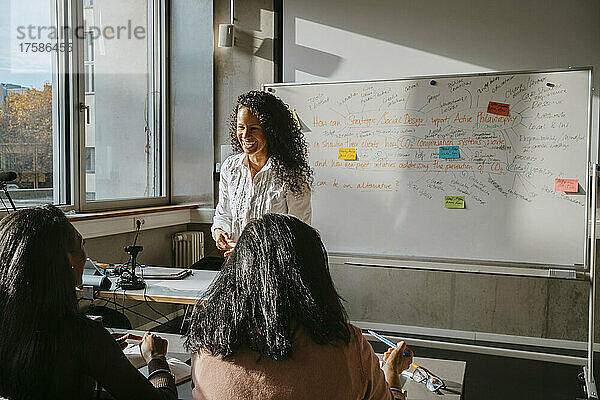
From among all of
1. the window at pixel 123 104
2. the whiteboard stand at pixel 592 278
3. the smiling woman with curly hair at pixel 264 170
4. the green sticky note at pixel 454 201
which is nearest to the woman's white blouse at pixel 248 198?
the smiling woman with curly hair at pixel 264 170

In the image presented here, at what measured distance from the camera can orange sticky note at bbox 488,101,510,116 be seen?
3.73m

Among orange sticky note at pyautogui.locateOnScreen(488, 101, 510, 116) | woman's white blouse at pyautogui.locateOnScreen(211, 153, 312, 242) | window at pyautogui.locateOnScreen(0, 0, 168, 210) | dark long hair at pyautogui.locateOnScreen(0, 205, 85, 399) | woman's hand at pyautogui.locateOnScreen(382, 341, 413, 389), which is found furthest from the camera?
orange sticky note at pyautogui.locateOnScreen(488, 101, 510, 116)

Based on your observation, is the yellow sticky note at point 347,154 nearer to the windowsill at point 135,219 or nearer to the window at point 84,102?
the windowsill at point 135,219

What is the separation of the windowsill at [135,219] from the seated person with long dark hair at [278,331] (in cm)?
260

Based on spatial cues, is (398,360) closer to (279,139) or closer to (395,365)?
(395,365)

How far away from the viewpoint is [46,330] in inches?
52.8

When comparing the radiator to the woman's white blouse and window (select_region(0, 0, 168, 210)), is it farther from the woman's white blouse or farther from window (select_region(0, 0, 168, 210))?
the woman's white blouse

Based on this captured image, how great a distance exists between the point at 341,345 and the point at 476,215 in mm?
2798

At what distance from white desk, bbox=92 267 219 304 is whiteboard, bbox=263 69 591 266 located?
1465 mm

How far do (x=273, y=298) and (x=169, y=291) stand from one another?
59.7 inches

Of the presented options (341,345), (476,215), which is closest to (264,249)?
(341,345)

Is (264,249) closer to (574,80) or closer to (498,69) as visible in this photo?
(574,80)

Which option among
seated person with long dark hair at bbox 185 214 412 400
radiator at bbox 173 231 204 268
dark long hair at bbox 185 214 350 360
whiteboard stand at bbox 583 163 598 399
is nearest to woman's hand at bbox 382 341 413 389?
seated person with long dark hair at bbox 185 214 412 400

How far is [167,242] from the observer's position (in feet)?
15.6
